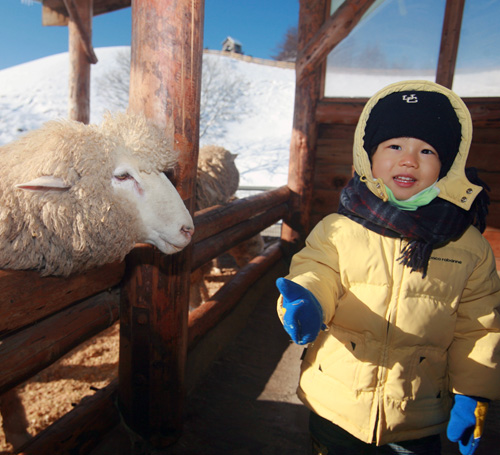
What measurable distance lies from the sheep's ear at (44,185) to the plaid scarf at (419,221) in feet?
3.34

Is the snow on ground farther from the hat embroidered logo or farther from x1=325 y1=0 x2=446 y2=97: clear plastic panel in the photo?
the hat embroidered logo

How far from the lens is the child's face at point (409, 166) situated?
1320 mm

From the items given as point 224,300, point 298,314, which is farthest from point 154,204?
point 224,300

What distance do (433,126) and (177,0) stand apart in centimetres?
103

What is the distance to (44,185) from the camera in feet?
3.94

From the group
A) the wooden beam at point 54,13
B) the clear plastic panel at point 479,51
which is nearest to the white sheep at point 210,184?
the clear plastic panel at point 479,51

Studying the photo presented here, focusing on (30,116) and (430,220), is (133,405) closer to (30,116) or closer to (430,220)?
(430,220)

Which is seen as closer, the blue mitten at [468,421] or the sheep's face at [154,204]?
the blue mitten at [468,421]

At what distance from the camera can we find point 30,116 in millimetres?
22375

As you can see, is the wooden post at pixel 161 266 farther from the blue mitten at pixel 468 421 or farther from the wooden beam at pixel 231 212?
the blue mitten at pixel 468 421

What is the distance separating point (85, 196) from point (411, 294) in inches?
46.3

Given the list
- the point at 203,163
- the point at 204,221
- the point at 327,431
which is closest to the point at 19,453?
the point at 327,431

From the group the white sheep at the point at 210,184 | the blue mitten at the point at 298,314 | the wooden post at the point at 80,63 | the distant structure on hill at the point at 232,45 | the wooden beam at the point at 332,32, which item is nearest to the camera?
the blue mitten at the point at 298,314

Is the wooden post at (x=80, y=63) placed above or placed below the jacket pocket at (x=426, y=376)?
above
